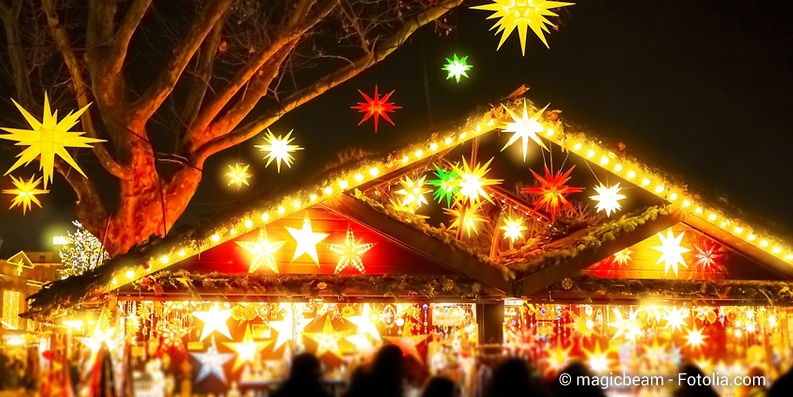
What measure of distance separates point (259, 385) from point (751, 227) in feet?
23.7

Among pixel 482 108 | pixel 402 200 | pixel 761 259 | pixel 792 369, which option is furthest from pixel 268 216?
pixel 761 259

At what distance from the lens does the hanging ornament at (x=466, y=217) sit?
9.84m

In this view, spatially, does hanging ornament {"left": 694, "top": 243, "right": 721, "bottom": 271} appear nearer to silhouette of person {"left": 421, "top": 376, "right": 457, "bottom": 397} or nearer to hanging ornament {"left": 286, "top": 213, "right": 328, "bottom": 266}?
hanging ornament {"left": 286, "top": 213, "right": 328, "bottom": 266}

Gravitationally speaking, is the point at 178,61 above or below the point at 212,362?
above

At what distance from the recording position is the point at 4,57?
41.5ft

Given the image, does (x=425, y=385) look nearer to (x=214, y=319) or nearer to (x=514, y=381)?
(x=514, y=381)

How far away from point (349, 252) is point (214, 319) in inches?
75.9

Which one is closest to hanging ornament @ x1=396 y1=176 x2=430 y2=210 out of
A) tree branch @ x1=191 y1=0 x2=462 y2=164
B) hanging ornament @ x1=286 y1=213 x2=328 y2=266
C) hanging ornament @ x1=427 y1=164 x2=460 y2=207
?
hanging ornament @ x1=427 y1=164 x2=460 y2=207

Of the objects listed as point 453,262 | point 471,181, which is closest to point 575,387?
point 453,262

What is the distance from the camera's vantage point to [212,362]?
530 cm

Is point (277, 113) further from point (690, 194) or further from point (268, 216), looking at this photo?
point (690, 194)

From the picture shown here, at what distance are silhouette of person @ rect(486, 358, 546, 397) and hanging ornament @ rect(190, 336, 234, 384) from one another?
6.32ft

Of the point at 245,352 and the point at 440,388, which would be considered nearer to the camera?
the point at 440,388

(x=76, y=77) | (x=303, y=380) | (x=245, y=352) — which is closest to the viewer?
(x=303, y=380)
